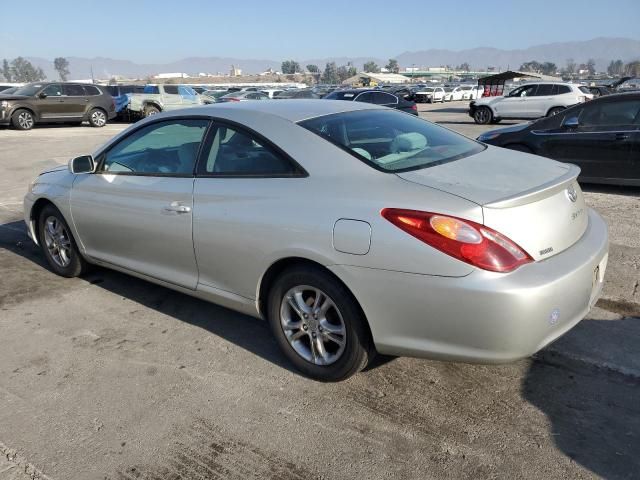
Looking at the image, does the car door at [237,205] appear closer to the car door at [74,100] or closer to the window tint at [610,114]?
the window tint at [610,114]

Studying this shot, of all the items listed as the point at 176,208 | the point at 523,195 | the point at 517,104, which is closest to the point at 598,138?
the point at 523,195

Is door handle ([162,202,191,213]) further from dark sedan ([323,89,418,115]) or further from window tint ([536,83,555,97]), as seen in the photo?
window tint ([536,83,555,97])

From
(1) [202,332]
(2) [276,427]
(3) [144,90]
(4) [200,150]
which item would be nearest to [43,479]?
(2) [276,427]

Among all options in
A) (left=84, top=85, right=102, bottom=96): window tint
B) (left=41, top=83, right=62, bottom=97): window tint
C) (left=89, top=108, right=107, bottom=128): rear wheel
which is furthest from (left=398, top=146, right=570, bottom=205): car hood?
(left=84, top=85, right=102, bottom=96): window tint

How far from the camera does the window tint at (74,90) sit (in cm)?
1969

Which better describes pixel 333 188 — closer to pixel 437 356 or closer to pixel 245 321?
pixel 437 356

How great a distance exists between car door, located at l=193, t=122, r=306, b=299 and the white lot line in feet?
4.53

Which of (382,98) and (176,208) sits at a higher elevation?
(176,208)

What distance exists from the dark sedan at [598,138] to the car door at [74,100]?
17079 millimetres

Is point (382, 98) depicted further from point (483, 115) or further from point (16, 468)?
point (16, 468)

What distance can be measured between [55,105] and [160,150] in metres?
17.9

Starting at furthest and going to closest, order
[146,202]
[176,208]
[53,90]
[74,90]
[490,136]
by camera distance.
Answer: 1. [74,90]
2. [53,90]
3. [490,136]
4. [146,202]
5. [176,208]

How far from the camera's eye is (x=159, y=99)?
23.0 meters

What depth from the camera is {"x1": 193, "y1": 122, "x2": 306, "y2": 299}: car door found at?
3088mm
